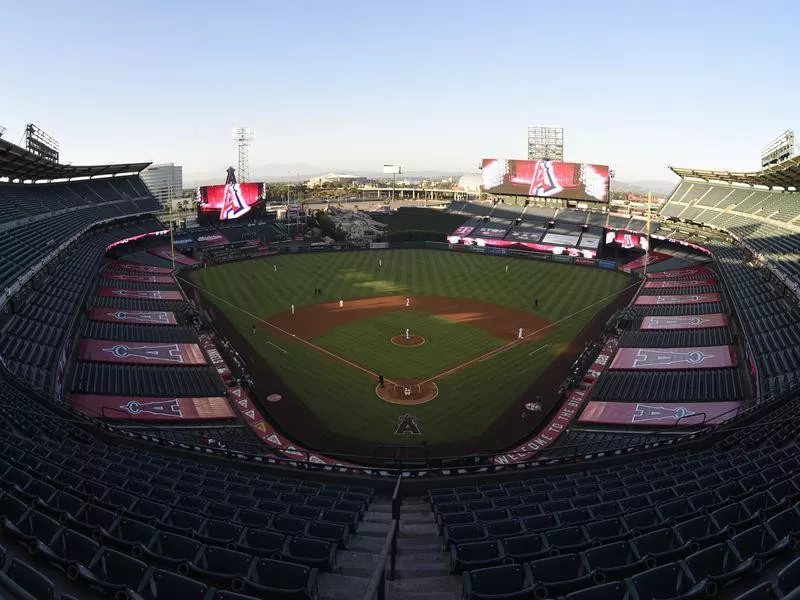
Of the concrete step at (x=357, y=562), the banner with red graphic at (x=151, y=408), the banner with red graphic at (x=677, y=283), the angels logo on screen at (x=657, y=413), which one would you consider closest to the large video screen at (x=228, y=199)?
the banner with red graphic at (x=677, y=283)

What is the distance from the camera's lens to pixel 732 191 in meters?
71.5

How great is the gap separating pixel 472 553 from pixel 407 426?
1736 centimetres

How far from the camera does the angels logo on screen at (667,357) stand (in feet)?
105

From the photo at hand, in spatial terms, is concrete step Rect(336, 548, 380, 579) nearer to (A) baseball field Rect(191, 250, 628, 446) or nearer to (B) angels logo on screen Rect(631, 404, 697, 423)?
(A) baseball field Rect(191, 250, 628, 446)

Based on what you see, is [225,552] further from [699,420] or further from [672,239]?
[672,239]

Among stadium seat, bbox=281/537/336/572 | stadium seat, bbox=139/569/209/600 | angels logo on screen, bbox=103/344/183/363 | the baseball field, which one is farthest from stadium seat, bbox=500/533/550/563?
angels logo on screen, bbox=103/344/183/363

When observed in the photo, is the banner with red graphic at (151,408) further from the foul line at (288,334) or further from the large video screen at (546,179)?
the large video screen at (546,179)

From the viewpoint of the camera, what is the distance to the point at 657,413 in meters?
26.0

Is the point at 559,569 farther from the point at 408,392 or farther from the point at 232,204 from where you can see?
the point at 232,204

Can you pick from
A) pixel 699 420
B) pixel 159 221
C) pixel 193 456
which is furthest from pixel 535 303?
pixel 159 221

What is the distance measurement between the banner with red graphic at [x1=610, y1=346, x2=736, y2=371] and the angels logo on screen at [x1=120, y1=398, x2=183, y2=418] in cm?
2493

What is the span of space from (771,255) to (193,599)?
4840 centimetres

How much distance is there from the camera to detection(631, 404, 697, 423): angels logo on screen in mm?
25453

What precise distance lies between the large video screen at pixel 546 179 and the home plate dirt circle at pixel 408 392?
54735 millimetres
